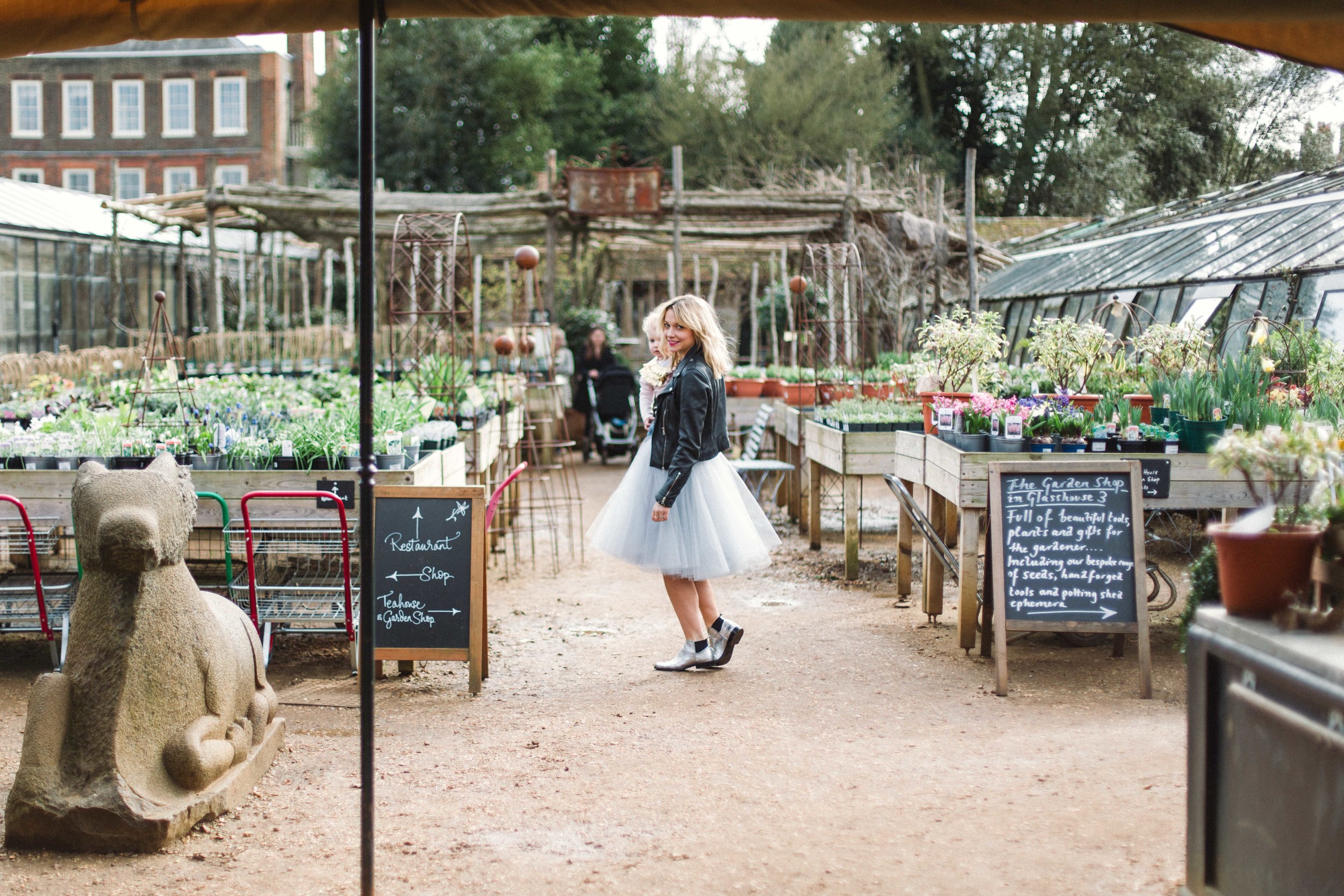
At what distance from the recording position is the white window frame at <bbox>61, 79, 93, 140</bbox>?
108ft

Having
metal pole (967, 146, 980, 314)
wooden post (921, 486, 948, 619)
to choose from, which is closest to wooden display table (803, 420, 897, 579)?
wooden post (921, 486, 948, 619)

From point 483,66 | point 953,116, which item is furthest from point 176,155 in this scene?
point 953,116

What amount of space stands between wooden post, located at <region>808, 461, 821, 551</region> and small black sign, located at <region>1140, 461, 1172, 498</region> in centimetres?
316

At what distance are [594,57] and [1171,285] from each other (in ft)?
67.2

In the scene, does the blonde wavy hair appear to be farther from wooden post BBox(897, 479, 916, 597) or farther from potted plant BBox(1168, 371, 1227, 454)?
potted plant BBox(1168, 371, 1227, 454)


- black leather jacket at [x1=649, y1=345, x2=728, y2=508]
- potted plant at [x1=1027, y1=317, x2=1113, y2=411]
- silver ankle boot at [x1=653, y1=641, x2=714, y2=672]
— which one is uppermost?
potted plant at [x1=1027, y1=317, x2=1113, y2=411]

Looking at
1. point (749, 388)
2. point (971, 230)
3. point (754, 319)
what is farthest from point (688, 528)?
point (754, 319)

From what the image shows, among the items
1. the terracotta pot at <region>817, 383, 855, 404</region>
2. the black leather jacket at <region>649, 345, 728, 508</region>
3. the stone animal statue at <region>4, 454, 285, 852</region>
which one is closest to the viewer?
the stone animal statue at <region>4, 454, 285, 852</region>

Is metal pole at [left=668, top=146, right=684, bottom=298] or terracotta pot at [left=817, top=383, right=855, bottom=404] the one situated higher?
metal pole at [left=668, top=146, right=684, bottom=298]

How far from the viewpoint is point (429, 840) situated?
335 centimetres

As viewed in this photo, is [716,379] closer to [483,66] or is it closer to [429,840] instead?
[429,840]

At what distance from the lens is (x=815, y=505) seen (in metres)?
8.40

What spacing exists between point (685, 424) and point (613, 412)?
8.42m

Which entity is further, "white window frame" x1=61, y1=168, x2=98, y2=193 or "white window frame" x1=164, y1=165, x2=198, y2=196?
"white window frame" x1=61, y1=168, x2=98, y2=193
